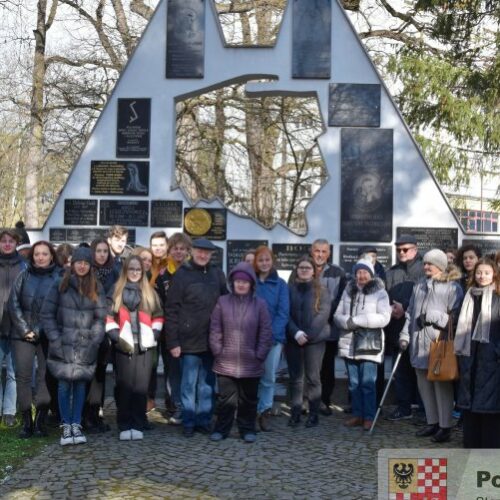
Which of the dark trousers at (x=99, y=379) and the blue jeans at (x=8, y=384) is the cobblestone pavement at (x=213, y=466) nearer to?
the dark trousers at (x=99, y=379)

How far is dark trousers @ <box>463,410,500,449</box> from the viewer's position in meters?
5.75

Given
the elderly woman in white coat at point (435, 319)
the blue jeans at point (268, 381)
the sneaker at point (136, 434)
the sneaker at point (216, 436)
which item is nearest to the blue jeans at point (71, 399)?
the sneaker at point (136, 434)

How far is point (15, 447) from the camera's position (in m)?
6.25

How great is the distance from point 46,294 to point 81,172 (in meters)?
3.60

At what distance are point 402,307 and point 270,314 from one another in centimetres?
149

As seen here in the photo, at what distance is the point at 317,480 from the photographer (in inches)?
213

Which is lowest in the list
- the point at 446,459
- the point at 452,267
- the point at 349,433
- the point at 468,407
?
the point at 349,433

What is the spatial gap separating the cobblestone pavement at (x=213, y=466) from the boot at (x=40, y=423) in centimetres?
39

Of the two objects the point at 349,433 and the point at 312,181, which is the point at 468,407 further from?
the point at 312,181

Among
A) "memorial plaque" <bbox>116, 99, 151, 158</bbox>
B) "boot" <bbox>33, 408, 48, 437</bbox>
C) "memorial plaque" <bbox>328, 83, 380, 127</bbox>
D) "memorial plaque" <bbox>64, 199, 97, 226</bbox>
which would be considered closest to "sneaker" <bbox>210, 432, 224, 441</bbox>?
"boot" <bbox>33, 408, 48, 437</bbox>

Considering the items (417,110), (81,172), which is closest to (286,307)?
(81,172)

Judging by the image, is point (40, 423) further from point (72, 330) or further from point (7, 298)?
point (7, 298)

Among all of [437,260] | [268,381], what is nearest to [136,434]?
[268,381]

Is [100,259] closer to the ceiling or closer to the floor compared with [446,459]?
closer to the ceiling
